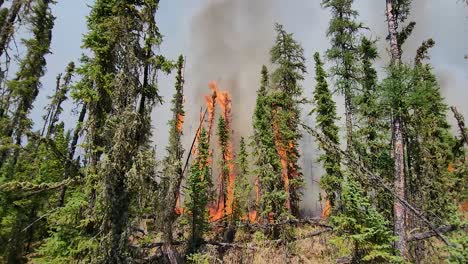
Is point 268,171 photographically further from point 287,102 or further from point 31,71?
point 31,71

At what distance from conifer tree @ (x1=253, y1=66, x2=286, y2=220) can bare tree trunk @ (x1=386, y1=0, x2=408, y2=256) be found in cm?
1450

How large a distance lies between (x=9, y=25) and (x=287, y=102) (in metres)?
20.5

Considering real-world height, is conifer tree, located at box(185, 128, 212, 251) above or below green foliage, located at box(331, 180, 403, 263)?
above

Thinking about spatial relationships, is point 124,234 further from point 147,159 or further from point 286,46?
point 286,46

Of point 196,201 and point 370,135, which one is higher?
point 370,135

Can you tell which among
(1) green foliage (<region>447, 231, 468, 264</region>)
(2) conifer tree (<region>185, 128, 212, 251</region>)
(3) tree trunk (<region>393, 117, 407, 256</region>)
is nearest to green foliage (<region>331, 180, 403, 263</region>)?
(3) tree trunk (<region>393, 117, 407, 256</region>)

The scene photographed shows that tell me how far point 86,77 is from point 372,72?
21552 millimetres

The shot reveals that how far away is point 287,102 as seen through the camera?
29.4 m

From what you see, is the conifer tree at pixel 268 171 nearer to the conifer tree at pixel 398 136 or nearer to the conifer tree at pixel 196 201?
the conifer tree at pixel 196 201

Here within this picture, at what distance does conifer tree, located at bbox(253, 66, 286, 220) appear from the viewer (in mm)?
27562

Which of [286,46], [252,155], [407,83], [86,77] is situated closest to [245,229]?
[252,155]

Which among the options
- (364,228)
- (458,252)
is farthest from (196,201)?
(458,252)

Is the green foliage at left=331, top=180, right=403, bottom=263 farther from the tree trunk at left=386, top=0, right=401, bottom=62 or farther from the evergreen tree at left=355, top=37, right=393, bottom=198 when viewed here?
the evergreen tree at left=355, top=37, right=393, bottom=198

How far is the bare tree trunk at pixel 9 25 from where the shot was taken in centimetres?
1305
